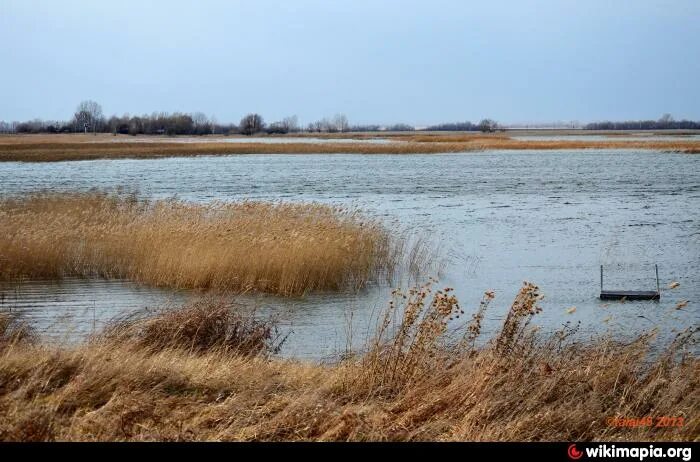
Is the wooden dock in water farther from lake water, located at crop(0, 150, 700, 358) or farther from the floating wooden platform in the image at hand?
lake water, located at crop(0, 150, 700, 358)

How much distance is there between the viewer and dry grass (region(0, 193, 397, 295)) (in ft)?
54.1

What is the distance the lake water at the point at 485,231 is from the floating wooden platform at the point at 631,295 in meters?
0.22

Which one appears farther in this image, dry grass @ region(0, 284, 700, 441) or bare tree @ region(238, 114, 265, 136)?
bare tree @ region(238, 114, 265, 136)

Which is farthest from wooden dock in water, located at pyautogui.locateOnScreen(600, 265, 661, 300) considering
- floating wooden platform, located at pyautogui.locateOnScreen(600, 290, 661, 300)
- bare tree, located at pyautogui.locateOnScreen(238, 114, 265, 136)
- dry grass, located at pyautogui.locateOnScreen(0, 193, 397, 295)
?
bare tree, located at pyautogui.locateOnScreen(238, 114, 265, 136)

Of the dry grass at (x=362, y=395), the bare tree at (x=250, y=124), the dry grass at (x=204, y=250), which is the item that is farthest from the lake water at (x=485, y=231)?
the bare tree at (x=250, y=124)

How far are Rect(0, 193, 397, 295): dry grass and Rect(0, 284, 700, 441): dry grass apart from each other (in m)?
7.36

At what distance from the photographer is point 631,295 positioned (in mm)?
15172

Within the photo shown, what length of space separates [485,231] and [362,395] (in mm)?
18506

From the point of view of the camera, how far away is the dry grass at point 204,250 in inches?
650

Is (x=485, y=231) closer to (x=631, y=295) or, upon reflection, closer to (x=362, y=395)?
(x=631, y=295)
